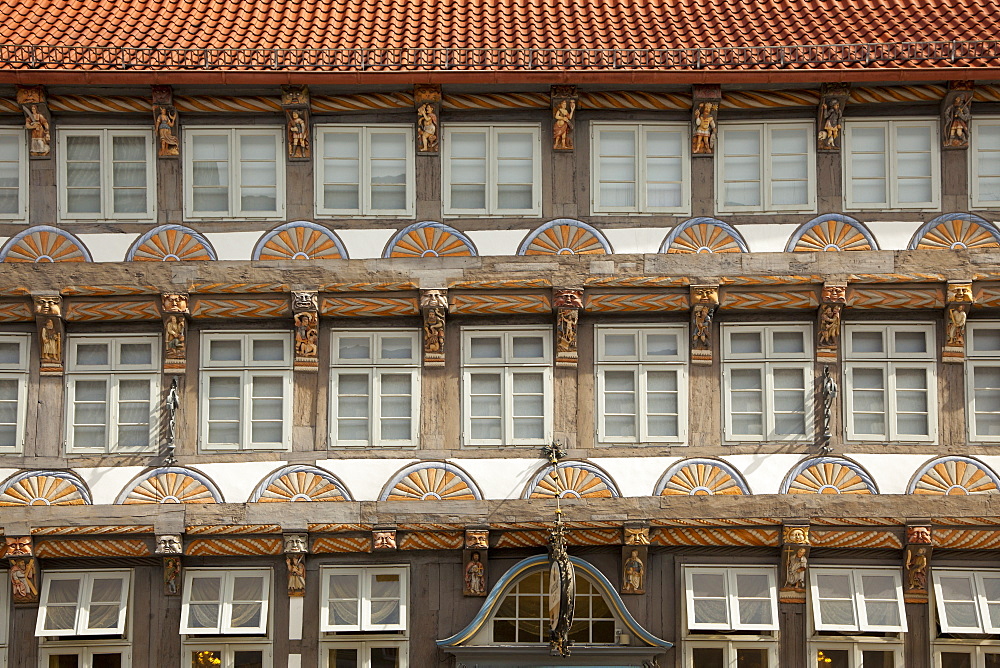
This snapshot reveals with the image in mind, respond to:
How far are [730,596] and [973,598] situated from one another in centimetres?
236

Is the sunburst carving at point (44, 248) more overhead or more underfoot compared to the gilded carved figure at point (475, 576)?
more overhead

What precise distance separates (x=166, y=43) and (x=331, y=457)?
4.47 metres

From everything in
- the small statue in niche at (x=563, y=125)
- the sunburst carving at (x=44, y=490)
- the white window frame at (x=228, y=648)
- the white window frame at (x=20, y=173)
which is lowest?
the white window frame at (x=228, y=648)

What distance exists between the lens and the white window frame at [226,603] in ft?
48.2

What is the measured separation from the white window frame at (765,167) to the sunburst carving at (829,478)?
2513 millimetres

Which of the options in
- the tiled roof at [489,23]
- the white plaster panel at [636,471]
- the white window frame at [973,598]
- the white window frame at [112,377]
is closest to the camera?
the white window frame at [973,598]

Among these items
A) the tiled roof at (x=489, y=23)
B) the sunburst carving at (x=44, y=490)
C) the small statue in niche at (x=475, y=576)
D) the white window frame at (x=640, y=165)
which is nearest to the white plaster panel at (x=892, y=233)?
the tiled roof at (x=489, y=23)

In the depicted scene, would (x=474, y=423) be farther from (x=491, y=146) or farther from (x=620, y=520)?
(x=491, y=146)

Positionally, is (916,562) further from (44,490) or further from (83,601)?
(44,490)

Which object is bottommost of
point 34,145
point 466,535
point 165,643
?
point 165,643

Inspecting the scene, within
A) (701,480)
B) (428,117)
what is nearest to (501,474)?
(701,480)

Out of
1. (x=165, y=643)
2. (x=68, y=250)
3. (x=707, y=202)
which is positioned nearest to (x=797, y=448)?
(x=707, y=202)

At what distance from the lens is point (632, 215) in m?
15.2

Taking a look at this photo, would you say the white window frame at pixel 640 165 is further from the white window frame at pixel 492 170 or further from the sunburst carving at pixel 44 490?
the sunburst carving at pixel 44 490
